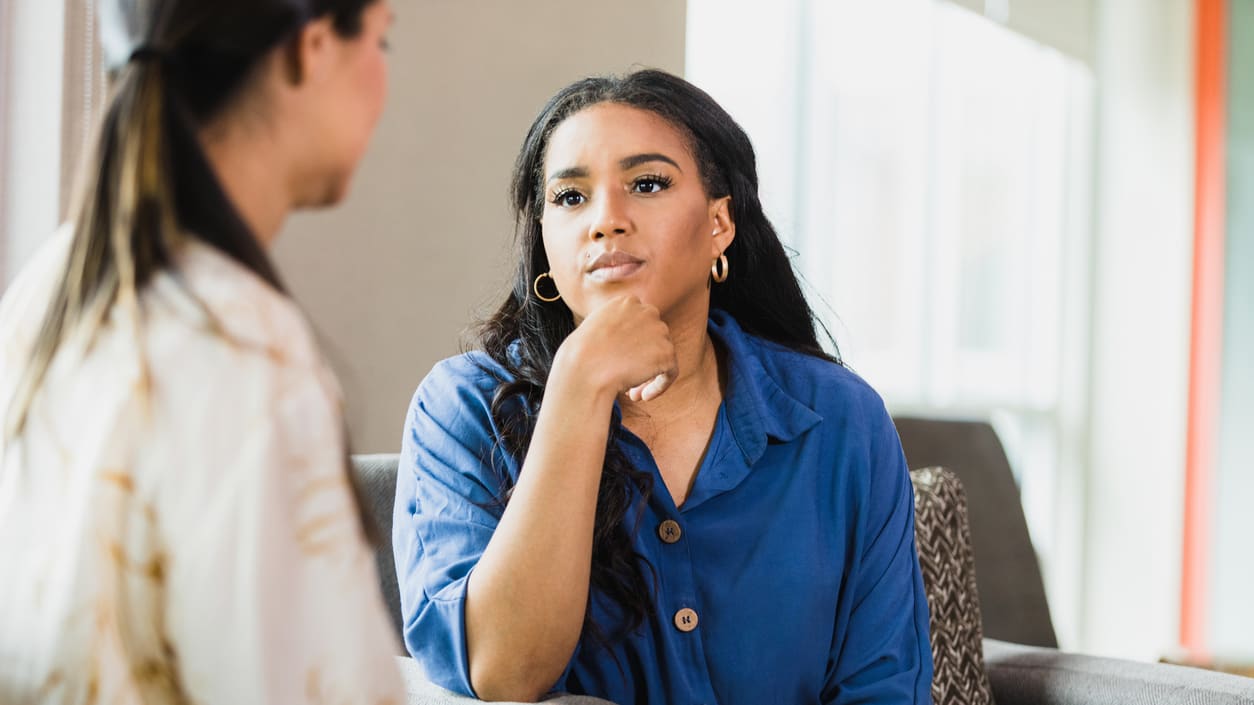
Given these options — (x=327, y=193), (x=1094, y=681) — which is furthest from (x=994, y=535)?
(x=327, y=193)

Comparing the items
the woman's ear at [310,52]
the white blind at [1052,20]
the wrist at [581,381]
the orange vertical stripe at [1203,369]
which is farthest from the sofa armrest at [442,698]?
the orange vertical stripe at [1203,369]

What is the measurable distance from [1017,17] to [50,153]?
9.91 feet

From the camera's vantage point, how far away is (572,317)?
1.62 m

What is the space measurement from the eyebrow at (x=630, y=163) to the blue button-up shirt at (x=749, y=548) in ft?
0.83

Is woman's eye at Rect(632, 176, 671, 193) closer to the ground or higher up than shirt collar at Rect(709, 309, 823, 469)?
higher up

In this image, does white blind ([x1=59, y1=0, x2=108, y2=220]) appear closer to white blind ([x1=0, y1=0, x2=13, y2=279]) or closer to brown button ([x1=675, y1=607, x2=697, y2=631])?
white blind ([x1=0, y1=0, x2=13, y2=279])

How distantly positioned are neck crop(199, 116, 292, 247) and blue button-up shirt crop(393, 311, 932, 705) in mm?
672

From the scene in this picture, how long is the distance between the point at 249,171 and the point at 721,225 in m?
0.99

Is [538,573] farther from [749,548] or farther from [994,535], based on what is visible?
[994,535]

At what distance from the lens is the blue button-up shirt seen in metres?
1.36

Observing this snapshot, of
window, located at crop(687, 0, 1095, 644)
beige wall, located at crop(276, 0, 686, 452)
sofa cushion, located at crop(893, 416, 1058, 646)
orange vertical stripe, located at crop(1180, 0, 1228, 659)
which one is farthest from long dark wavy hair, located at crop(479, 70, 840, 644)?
orange vertical stripe, located at crop(1180, 0, 1228, 659)

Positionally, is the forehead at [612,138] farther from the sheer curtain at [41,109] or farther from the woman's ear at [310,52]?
the woman's ear at [310,52]

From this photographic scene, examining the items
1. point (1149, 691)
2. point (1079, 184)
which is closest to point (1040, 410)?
point (1079, 184)

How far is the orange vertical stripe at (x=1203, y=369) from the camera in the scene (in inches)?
170
